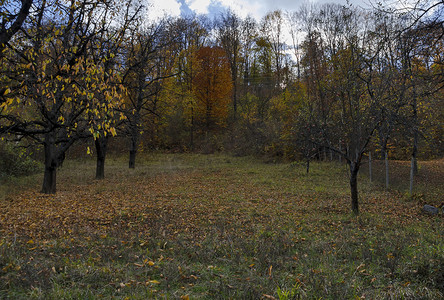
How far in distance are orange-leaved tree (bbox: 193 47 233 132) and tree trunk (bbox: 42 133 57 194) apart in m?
20.6

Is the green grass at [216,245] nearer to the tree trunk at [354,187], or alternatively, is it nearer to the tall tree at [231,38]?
the tree trunk at [354,187]

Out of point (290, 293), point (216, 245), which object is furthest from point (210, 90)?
point (290, 293)

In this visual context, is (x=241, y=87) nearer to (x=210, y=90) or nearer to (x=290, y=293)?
(x=210, y=90)

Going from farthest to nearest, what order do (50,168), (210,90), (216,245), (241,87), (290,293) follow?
(241,87) → (210,90) → (50,168) → (216,245) → (290,293)

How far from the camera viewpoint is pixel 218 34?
36.6m

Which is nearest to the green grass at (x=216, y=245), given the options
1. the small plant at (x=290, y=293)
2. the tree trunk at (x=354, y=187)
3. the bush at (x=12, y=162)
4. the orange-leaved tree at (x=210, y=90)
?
the small plant at (x=290, y=293)

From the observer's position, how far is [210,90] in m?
31.3

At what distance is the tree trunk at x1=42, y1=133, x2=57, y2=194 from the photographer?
431 inches

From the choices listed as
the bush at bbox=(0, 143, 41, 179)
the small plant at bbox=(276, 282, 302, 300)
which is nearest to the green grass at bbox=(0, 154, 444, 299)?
the small plant at bbox=(276, 282, 302, 300)

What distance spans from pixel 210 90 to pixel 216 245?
27.4m

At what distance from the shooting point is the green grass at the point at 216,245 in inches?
125

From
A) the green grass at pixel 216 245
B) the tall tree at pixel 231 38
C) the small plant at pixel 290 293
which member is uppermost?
the tall tree at pixel 231 38

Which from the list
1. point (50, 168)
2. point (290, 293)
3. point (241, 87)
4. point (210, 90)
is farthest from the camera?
point (241, 87)

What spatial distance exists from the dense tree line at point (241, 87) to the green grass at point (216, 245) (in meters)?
1.83
